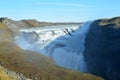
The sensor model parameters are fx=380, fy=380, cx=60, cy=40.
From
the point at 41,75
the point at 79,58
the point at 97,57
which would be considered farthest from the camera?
the point at 79,58

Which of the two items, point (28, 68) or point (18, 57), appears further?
point (18, 57)

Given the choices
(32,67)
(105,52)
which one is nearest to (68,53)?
(105,52)

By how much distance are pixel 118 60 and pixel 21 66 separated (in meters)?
37.2

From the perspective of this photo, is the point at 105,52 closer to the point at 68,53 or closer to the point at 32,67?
the point at 68,53

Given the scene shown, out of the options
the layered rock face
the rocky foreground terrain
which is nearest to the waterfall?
the layered rock face

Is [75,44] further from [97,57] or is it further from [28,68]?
[28,68]

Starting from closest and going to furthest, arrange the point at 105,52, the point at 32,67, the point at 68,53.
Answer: the point at 32,67 → the point at 105,52 → the point at 68,53

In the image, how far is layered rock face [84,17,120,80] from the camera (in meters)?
145

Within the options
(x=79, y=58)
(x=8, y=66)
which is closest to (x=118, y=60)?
(x=79, y=58)

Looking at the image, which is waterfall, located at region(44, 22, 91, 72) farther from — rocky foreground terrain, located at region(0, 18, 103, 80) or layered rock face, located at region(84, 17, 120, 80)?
rocky foreground terrain, located at region(0, 18, 103, 80)

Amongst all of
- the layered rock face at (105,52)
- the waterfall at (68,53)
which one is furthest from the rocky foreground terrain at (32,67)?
the waterfall at (68,53)

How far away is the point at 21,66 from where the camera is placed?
5305 inches

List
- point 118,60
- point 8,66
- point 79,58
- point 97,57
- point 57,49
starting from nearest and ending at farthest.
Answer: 1. point 8,66
2. point 118,60
3. point 97,57
4. point 79,58
5. point 57,49

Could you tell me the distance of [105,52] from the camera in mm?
152875
